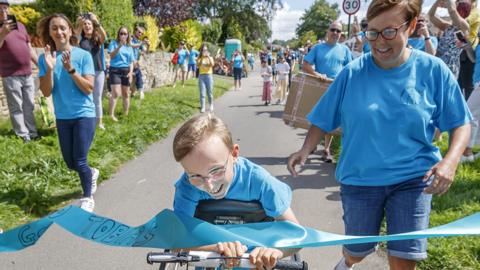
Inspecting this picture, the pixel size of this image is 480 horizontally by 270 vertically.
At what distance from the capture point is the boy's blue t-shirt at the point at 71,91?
4332 millimetres

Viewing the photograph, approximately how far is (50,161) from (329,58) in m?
4.34

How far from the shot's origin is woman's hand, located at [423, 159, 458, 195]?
211cm

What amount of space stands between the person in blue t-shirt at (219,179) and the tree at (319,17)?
106 meters

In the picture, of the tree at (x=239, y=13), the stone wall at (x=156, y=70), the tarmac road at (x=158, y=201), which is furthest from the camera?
the tree at (x=239, y=13)

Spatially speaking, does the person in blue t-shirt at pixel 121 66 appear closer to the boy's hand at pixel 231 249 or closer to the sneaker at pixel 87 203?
the sneaker at pixel 87 203

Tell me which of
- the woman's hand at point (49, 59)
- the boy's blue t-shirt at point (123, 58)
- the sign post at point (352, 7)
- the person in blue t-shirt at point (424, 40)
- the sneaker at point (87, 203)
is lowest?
the sneaker at point (87, 203)

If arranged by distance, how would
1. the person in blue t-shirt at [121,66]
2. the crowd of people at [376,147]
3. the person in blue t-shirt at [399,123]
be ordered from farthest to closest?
the person in blue t-shirt at [121,66]
the person in blue t-shirt at [399,123]
the crowd of people at [376,147]

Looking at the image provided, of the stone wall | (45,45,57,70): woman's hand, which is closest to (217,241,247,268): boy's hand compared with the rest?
(45,45,57,70): woman's hand

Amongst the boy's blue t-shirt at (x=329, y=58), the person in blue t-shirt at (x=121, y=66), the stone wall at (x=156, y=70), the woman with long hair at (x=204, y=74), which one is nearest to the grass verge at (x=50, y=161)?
the person in blue t-shirt at (x=121, y=66)

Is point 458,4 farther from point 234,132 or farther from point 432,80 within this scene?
point 234,132

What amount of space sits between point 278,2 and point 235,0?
7.49 m

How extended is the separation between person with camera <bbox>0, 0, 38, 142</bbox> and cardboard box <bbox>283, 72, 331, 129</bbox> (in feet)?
13.7

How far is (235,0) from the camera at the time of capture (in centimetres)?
5856

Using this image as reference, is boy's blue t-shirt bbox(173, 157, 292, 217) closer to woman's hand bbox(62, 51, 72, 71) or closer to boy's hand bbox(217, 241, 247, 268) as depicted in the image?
boy's hand bbox(217, 241, 247, 268)
